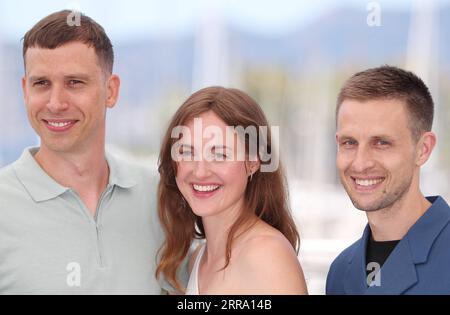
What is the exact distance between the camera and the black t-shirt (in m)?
1.69

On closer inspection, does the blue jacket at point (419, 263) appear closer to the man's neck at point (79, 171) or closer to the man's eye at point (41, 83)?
the man's neck at point (79, 171)

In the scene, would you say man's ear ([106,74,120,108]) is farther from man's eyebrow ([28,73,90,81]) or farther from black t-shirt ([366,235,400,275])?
black t-shirt ([366,235,400,275])

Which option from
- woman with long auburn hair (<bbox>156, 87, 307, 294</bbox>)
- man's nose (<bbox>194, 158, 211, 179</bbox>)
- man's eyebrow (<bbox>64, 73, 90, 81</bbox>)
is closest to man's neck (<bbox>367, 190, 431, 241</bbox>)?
woman with long auburn hair (<bbox>156, 87, 307, 294</bbox>)

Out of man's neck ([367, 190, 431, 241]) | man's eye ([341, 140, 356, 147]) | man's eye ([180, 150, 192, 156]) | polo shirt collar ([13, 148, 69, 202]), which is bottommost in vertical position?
man's neck ([367, 190, 431, 241])

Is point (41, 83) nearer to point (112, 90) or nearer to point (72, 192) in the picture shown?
point (112, 90)

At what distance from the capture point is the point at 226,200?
1.73 m

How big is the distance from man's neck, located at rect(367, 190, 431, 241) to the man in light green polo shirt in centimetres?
63

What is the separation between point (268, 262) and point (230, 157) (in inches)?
12.0

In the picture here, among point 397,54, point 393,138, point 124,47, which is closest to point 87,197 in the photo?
point 393,138

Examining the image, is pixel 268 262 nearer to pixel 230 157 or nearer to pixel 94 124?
pixel 230 157

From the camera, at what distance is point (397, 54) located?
13.9 ft

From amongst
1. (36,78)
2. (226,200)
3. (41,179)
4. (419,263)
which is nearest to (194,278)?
(226,200)

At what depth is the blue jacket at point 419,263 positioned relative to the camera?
1531mm

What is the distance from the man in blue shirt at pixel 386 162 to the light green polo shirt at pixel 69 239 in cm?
60
